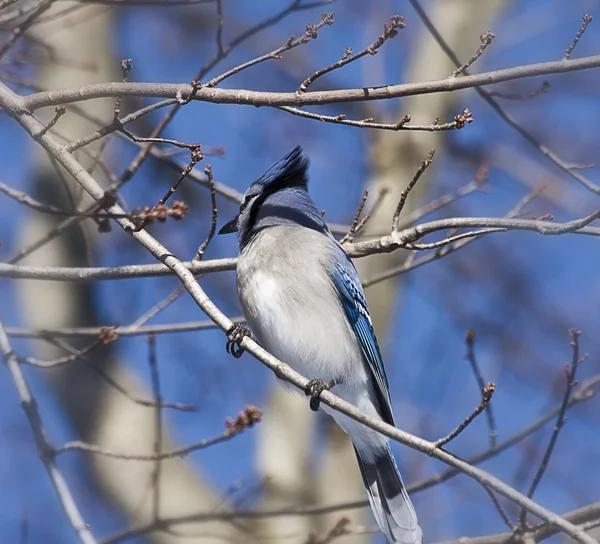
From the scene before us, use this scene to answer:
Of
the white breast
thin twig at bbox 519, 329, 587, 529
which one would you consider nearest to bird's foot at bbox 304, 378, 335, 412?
the white breast

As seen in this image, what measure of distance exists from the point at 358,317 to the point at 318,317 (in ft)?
0.94

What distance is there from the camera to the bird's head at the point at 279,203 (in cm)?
396

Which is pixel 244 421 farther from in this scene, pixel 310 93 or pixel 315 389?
pixel 310 93

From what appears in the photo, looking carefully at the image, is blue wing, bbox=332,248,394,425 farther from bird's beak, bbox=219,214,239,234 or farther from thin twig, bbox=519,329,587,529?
thin twig, bbox=519,329,587,529

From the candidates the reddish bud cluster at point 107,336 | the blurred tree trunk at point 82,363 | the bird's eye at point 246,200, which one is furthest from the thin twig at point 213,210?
the blurred tree trunk at point 82,363

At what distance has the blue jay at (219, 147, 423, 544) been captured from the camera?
11.9 ft

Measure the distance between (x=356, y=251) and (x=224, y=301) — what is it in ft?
12.1

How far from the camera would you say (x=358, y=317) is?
12.7 feet

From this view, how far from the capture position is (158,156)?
150 inches

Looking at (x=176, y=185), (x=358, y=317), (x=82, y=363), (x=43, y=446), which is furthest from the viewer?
(x=82, y=363)

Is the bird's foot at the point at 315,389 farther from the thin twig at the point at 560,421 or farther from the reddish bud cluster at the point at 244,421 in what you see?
the thin twig at the point at 560,421

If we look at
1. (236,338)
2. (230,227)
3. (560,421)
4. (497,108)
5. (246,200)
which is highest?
(246,200)

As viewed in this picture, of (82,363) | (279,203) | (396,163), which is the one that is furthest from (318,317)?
(396,163)

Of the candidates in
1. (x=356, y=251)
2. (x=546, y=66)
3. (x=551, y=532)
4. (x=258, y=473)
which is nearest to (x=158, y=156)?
(x=356, y=251)
